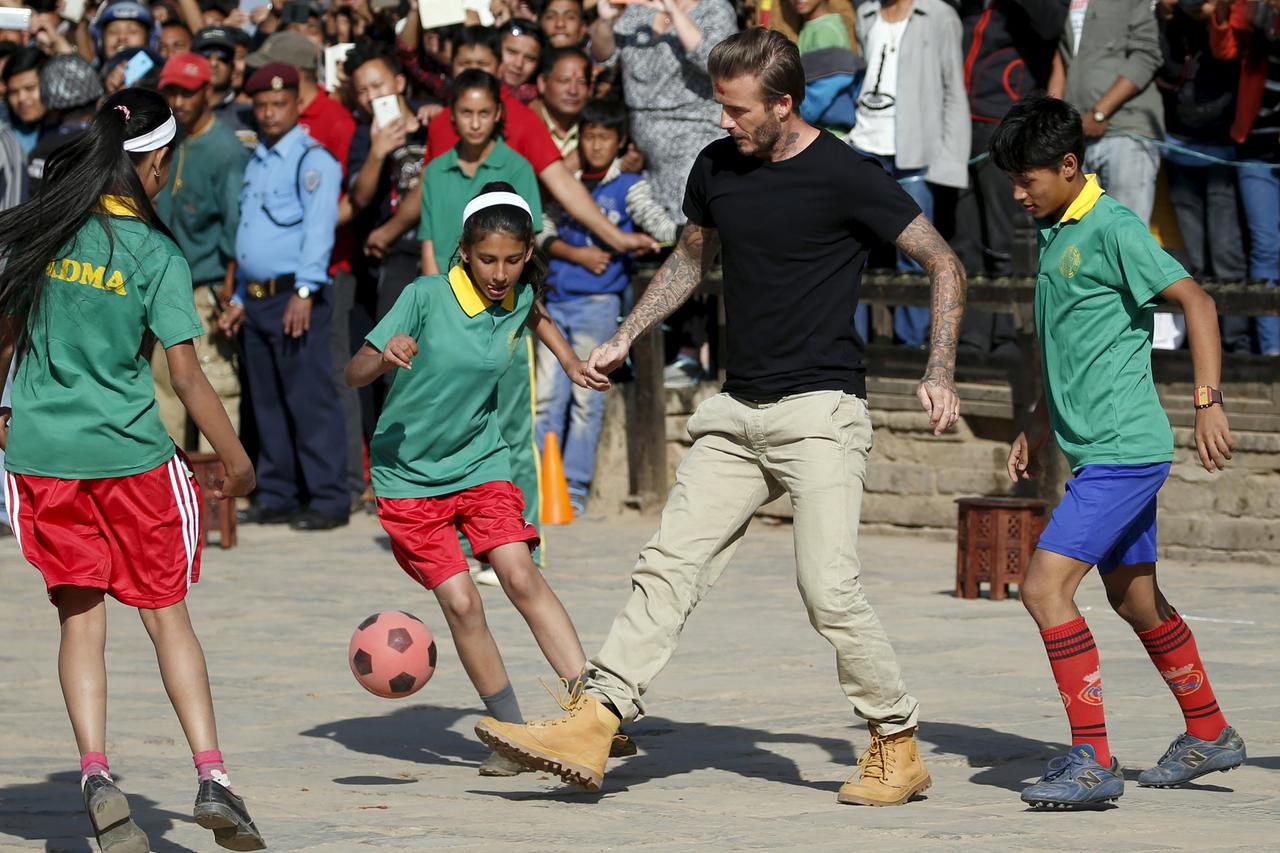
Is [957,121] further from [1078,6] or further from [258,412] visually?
[258,412]

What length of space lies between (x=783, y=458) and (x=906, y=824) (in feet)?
3.70

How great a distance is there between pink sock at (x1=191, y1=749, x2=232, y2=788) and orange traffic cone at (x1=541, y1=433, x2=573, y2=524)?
710 cm

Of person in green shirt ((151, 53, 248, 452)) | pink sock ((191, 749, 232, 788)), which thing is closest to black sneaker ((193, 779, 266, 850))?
pink sock ((191, 749, 232, 788))

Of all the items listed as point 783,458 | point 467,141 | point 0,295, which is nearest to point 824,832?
point 783,458

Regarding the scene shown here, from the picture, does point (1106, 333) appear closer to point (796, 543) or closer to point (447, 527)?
point (796, 543)

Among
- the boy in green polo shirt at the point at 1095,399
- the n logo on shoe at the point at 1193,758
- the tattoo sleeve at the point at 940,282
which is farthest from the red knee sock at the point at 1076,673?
the tattoo sleeve at the point at 940,282

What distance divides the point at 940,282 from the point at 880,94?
19.4 feet

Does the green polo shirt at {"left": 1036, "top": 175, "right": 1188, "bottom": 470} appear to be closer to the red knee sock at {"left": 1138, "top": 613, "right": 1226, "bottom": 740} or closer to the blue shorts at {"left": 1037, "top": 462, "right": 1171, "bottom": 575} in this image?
the blue shorts at {"left": 1037, "top": 462, "right": 1171, "bottom": 575}

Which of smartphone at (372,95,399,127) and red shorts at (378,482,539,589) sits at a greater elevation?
smartphone at (372,95,399,127)

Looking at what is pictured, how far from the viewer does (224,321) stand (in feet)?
41.0

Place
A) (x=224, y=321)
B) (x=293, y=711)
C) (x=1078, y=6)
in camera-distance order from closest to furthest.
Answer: (x=293, y=711) → (x=1078, y=6) → (x=224, y=321)

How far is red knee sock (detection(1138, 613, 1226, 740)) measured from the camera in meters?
6.18

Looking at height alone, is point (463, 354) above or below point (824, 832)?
above

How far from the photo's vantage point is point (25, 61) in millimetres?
13461
